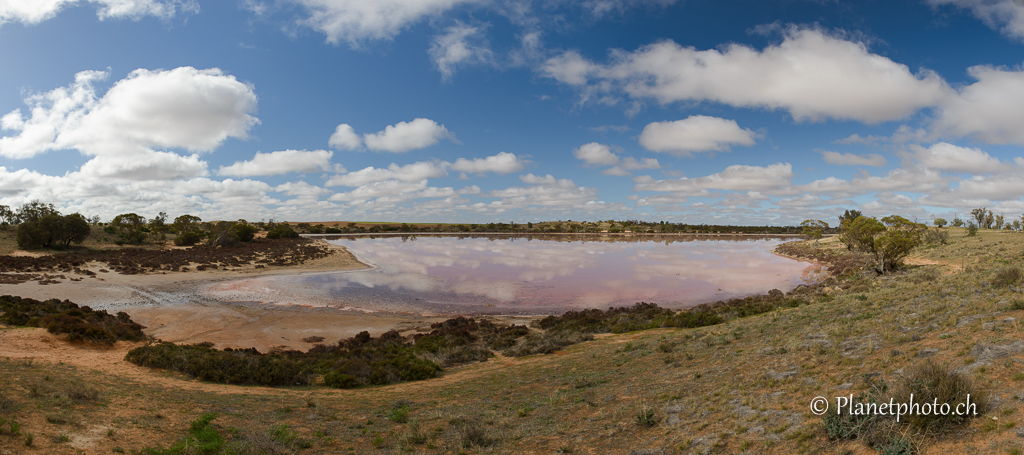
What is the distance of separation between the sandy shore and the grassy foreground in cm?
752

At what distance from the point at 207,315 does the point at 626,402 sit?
2428 centimetres

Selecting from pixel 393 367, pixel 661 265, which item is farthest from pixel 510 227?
pixel 393 367

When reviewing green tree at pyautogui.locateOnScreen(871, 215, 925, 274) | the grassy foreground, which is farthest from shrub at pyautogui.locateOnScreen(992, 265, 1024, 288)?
green tree at pyautogui.locateOnScreen(871, 215, 925, 274)

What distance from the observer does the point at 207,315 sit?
22812 mm

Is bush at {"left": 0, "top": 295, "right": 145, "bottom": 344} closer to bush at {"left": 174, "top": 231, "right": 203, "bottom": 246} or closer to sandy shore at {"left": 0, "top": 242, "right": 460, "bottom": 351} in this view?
sandy shore at {"left": 0, "top": 242, "right": 460, "bottom": 351}

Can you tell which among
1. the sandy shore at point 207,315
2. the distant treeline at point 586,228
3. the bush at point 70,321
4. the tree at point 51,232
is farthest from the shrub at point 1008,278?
the distant treeline at point 586,228

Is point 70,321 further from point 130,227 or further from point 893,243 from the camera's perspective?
point 130,227

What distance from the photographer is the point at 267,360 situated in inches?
539

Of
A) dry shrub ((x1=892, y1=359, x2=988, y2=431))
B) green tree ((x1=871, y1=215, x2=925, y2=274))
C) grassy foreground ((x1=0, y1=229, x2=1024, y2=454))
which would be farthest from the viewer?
green tree ((x1=871, y1=215, x2=925, y2=274))

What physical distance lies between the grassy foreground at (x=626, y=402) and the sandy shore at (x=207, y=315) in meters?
7.52

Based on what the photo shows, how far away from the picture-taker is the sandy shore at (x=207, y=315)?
64.0 feet

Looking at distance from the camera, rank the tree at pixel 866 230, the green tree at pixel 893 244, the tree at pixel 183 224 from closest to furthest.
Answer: the green tree at pixel 893 244
the tree at pixel 866 230
the tree at pixel 183 224

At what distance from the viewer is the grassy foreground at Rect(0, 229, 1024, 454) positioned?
5.40 meters

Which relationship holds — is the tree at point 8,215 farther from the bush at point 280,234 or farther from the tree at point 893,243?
the tree at point 893,243
